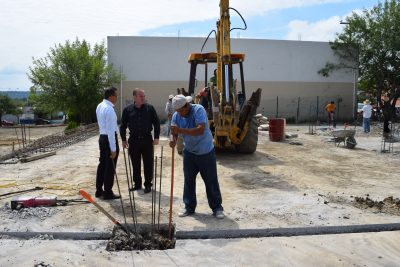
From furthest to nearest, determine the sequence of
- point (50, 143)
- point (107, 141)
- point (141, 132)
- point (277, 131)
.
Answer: point (277, 131), point (50, 143), point (141, 132), point (107, 141)

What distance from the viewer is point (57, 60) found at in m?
24.5

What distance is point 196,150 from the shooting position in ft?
19.4

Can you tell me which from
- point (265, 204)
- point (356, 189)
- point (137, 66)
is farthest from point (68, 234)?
point (137, 66)

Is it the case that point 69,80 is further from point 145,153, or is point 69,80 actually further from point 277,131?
point 145,153

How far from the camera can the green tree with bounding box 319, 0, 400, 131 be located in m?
26.0

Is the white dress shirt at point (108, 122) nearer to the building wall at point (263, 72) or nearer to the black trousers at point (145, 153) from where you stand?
the black trousers at point (145, 153)

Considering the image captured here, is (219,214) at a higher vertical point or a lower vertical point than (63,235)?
higher

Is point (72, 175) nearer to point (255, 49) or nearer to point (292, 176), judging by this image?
point (292, 176)

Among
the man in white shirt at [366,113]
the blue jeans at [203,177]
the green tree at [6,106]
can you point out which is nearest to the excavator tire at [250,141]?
the blue jeans at [203,177]

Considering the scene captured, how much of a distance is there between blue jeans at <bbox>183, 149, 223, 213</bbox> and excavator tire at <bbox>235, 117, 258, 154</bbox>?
584 centimetres

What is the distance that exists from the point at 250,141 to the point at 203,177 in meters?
6.15

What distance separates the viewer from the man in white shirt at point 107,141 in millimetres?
6629

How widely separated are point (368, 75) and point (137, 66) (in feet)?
50.0

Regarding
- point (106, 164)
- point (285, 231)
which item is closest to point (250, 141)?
point (106, 164)
